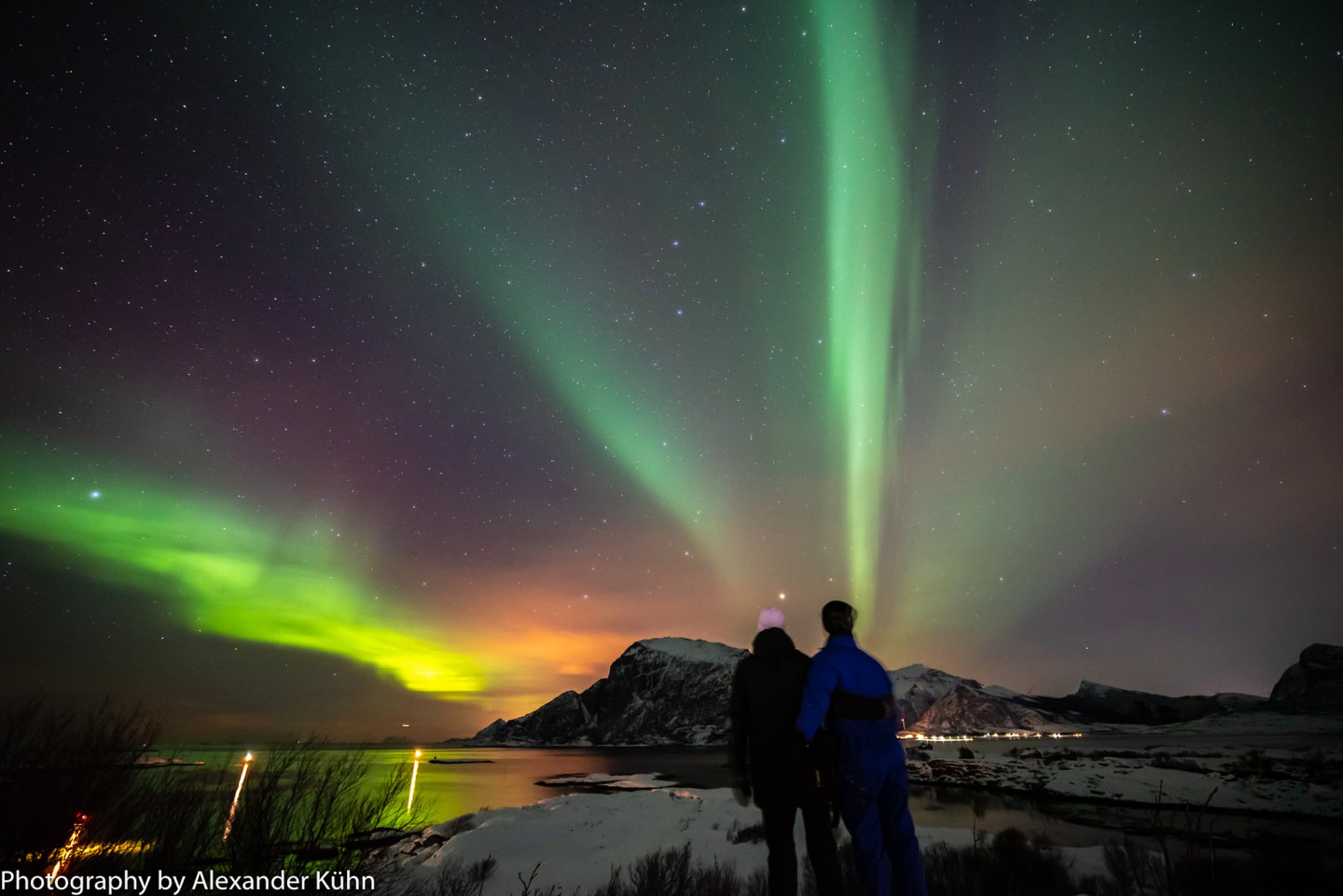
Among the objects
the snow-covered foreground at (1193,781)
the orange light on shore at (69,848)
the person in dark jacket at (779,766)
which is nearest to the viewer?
the person in dark jacket at (779,766)

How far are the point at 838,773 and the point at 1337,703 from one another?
301 meters

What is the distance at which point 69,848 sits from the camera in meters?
4.98

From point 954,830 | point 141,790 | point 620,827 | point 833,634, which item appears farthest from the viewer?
point 620,827

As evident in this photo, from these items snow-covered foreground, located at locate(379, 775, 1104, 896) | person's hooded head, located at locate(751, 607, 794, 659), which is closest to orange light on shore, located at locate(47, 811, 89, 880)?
snow-covered foreground, located at locate(379, 775, 1104, 896)

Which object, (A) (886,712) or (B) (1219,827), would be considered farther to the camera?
(B) (1219,827)

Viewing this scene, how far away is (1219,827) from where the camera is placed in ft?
48.5

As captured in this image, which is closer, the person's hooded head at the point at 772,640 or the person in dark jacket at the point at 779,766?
the person in dark jacket at the point at 779,766

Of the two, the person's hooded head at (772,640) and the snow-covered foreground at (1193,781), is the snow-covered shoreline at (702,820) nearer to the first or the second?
the snow-covered foreground at (1193,781)

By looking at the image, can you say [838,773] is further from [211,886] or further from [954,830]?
[954,830]

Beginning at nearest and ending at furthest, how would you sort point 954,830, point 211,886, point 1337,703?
point 211,886, point 954,830, point 1337,703

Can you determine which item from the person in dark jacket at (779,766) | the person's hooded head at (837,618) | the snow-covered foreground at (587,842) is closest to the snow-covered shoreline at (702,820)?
the snow-covered foreground at (587,842)

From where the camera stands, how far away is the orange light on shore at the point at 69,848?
4723 mm

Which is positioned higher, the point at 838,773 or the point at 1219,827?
the point at 838,773

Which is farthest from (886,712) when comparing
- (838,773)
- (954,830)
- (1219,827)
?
(1219,827)
